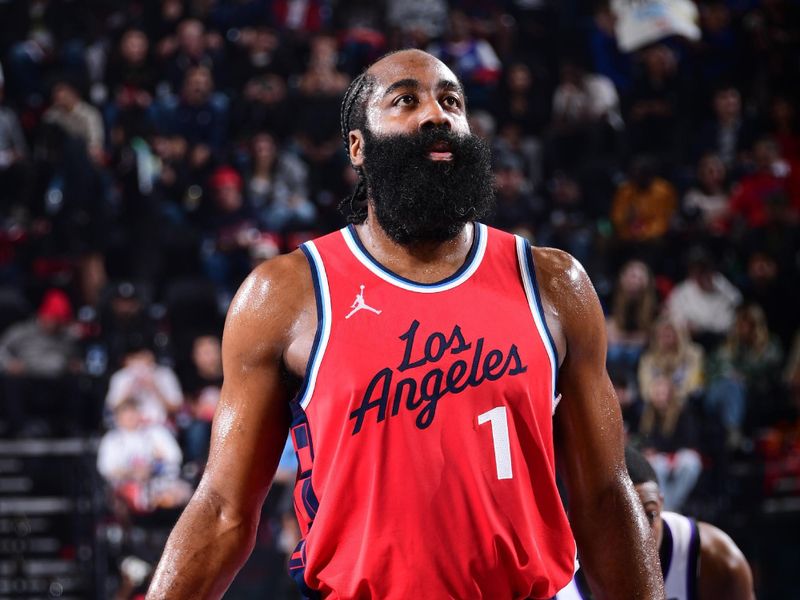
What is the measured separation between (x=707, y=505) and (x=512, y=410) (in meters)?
6.99

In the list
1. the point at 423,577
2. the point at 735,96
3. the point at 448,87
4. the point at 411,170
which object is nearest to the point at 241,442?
the point at 423,577

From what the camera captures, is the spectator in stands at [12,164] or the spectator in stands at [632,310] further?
the spectator in stands at [12,164]

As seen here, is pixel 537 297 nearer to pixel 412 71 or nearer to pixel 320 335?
pixel 320 335

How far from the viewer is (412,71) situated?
9.74 feet

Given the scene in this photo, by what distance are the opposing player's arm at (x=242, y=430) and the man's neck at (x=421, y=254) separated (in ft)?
0.68

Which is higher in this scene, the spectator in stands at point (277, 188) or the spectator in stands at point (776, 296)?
the spectator in stands at point (277, 188)

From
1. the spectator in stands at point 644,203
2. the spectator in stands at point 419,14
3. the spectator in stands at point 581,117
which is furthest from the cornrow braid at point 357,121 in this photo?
the spectator in stands at point 419,14

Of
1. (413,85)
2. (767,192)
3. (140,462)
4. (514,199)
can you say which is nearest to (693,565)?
(413,85)

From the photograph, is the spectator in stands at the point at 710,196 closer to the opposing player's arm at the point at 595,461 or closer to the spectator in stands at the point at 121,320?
the spectator in stands at the point at 121,320

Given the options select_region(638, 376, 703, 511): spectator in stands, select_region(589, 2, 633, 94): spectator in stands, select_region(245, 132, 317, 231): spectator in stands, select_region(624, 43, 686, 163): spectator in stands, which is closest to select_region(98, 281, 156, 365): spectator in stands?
select_region(245, 132, 317, 231): spectator in stands

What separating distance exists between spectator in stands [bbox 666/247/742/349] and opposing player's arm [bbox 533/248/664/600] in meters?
8.58

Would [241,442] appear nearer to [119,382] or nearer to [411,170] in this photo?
[411,170]

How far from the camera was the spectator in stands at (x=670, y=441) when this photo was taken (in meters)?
9.07

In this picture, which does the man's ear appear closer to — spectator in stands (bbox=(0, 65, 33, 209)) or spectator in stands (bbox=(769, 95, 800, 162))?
spectator in stands (bbox=(0, 65, 33, 209))
